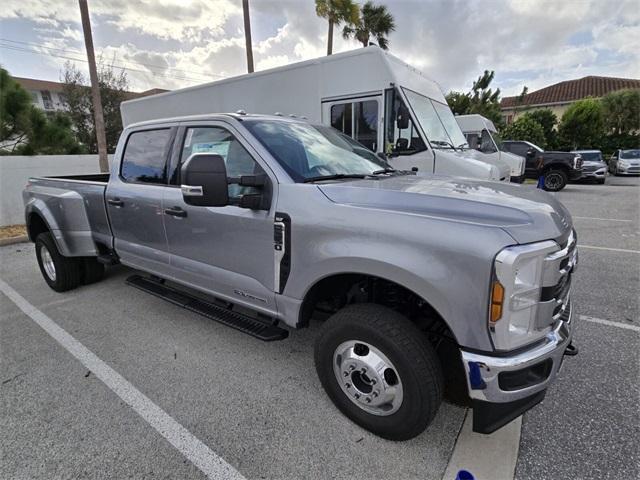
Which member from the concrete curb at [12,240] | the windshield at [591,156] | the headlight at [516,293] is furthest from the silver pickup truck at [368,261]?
the windshield at [591,156]

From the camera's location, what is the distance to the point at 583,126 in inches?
1072

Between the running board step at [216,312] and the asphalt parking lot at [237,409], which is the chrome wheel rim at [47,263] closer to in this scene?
the asphalt parking lot at [237,409]

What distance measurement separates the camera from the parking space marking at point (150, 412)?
2.00 m

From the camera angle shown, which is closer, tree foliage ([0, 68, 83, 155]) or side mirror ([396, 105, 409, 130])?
side mirror ([396, 105, 409, 130])

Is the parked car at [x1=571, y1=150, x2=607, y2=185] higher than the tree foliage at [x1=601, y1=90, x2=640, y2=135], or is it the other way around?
the tree foliage at [x1=601, y1=90, x2=640, y2=135]

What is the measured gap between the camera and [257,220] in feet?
8.20

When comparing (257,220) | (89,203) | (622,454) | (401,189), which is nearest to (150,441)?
(257,220)

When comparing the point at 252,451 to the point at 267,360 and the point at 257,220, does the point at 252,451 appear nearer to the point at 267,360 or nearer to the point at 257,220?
the point at 267,360

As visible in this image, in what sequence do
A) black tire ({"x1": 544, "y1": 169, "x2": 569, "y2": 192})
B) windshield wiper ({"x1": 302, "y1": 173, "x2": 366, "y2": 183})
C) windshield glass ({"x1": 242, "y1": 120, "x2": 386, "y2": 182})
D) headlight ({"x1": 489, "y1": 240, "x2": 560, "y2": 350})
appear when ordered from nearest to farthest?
headlight ({"x1": 489, "y1": 240, "x2": 560, "y2": 350})
windshield wiper ({"x1": 302, "y1": 173, "x2": 366, "y2": 183})
windshield glass ({"x1": 242, "y1": 120, "x2": 386, "y2": 182})
black tire ({"x1": 544, "y1": 169, "x2": 569, "y2": 192})

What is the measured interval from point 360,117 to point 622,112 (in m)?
33.0

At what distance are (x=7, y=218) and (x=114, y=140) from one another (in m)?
11.7

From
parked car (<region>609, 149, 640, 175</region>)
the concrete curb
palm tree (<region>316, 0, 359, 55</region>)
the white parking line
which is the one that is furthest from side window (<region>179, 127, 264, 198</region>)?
parked car (<region>609, 149, 640, 175</region>)

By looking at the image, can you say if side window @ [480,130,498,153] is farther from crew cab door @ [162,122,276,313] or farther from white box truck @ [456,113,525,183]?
crew cab door @ [162,122,276,313]

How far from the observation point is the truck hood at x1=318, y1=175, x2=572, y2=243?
1.75 m
